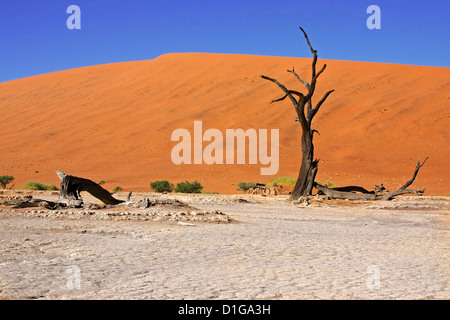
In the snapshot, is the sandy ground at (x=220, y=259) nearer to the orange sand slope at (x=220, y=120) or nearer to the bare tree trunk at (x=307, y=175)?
the bare tree trunk at (x=307, y=175)

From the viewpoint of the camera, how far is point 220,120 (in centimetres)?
4012

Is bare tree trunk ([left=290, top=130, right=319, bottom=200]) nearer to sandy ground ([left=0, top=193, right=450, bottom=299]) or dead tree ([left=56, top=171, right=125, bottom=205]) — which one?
sandy ground ([left=0, top=193, right=450, bottom=299])

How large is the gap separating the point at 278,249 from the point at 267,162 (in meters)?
25.4

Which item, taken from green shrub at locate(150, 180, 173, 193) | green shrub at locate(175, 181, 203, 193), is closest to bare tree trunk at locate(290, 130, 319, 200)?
green shrub at locate(175, 181, 203, 193)

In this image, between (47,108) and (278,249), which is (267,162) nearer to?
(278,249)

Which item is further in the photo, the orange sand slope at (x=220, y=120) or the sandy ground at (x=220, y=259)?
the orange sand slope at (x=220, y=120)

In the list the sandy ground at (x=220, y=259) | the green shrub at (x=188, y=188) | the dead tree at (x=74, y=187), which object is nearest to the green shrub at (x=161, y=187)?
the green shrub at (x=188, y=188)

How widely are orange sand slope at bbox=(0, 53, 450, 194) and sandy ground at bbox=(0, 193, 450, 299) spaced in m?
15.9

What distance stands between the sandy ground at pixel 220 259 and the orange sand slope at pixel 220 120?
15.9 metres

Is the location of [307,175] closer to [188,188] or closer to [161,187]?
[188,188]

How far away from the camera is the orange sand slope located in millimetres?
29938

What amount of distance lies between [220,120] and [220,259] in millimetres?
34239

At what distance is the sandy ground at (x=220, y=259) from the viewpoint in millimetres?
4578

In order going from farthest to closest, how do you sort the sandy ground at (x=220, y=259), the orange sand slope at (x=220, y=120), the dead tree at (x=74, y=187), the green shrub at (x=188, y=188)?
the orange sand slope at (x=220, y=120), the green shrub at (x=188, y=188), the dead tree at (x=74, y=187), the sandy ground at (x=220, y=259)
